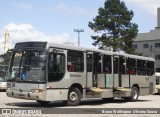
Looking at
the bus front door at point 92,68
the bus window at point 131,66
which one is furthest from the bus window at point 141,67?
the bus front door at point 92,68

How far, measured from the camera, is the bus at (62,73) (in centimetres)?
1858

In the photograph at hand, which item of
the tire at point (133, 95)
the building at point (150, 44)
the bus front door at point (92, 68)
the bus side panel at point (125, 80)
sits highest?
the building at point (150, 44)

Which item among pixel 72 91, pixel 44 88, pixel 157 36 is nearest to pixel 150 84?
pixel 72 91

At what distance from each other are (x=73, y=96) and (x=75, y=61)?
1745 millimetres

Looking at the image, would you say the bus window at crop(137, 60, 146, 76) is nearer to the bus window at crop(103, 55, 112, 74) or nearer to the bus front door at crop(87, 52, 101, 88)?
the bus window at crop(103, 55, 112, 74)

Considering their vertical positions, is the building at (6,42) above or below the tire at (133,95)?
above

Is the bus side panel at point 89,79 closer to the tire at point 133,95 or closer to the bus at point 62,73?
the bus at point 62,73

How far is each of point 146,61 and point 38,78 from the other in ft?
36.5

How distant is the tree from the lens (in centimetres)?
6838

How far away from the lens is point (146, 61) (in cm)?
2758

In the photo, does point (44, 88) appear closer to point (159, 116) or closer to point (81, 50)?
point (81, 50)

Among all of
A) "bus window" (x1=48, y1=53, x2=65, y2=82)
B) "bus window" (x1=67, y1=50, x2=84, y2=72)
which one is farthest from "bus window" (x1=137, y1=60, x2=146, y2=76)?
"bus window" (x1=48, y1=53, x2=65, y2=82)

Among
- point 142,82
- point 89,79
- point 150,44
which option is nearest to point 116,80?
point 89,79

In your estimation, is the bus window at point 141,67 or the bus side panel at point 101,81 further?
the bus window at point 141,67
